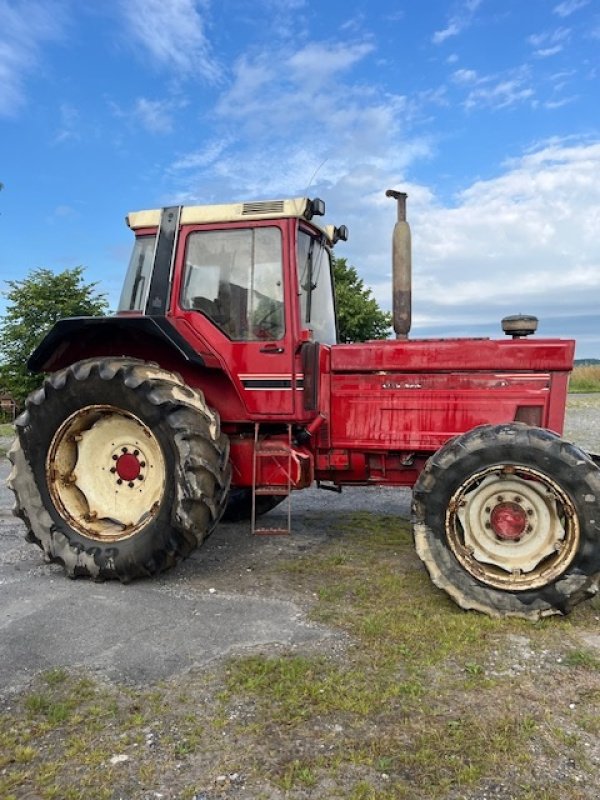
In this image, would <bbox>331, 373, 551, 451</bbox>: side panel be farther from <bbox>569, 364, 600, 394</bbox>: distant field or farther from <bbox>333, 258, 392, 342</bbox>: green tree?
<bbox>569, 364, 600, 394</bbox>: distant field

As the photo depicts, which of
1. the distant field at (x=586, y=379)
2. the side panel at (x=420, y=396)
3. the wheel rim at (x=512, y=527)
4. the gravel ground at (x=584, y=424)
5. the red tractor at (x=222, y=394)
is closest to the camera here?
the wheel rim at (x=512, y=527)

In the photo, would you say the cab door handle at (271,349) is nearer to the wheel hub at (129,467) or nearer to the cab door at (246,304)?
the cab door at (246,304)

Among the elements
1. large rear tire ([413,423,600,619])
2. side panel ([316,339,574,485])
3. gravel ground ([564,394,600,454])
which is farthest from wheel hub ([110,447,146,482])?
gravel ground ([564,394,600,454])

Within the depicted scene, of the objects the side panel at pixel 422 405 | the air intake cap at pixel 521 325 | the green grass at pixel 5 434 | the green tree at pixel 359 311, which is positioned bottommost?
the green grass at pixel 5 434

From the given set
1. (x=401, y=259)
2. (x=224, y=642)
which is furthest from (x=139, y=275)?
(x=224, y=642)

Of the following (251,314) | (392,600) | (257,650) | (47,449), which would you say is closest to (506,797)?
(257,650)

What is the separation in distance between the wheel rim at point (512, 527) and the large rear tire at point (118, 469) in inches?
65.4

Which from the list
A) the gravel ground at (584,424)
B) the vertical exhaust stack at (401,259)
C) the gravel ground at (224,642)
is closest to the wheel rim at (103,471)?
the gravel ground at (224,642)

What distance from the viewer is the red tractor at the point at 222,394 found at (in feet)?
15.4

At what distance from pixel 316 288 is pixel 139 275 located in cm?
142

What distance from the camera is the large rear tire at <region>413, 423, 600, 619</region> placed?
12.9 feet

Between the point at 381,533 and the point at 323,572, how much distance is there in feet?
4.14

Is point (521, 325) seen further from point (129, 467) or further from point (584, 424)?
point (584, 424)

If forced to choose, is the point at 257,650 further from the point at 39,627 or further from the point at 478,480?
the point at 478,480
